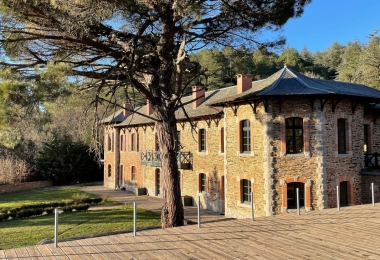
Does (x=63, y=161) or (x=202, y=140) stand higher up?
(x=202, y=140)

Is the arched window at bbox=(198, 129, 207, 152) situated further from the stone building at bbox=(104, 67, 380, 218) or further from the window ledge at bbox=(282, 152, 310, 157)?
the window ledge at bbox=(282, 152, 310, 157)

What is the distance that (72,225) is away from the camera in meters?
15.7

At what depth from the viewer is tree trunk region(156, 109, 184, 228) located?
1063 centimetres

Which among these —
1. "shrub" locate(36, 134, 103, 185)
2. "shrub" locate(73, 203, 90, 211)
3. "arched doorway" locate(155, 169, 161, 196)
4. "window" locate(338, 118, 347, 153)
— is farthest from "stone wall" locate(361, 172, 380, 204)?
"shrub" locate(36, 134, 103, 185)

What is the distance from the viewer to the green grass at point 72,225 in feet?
43.9

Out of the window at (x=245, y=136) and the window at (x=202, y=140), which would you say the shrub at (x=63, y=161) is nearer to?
the window at (x=202, y=140)

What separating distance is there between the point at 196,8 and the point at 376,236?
21.8 ft

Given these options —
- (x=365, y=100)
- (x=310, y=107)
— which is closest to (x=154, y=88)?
(x=310, y=107)

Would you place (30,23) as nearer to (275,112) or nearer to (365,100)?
(275,112)

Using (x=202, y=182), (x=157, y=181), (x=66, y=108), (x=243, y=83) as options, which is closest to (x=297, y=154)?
(x=243, y=83)

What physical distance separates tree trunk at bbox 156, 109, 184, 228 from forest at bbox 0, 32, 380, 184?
7.24ft

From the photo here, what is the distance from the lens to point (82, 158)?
3531 centimetres

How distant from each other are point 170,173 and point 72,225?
24.9ft

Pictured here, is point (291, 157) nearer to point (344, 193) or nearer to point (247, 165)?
point (247, 165)
